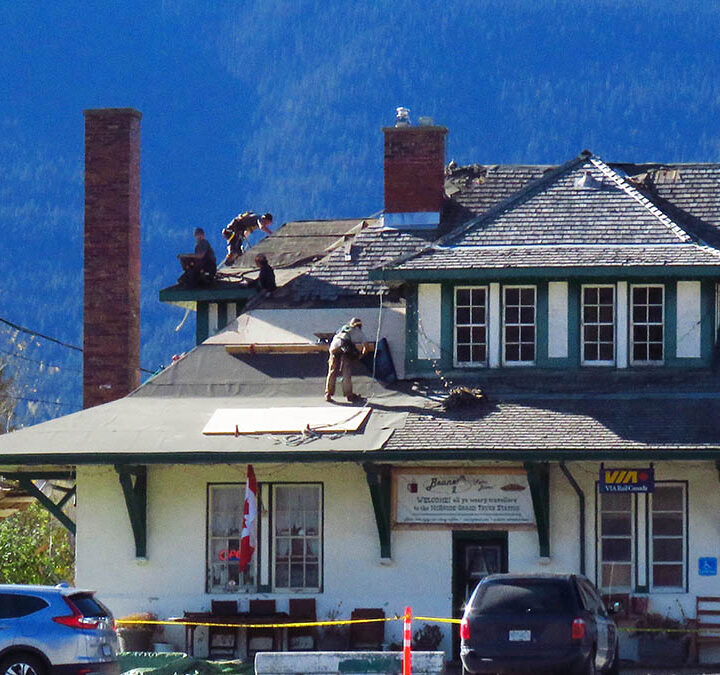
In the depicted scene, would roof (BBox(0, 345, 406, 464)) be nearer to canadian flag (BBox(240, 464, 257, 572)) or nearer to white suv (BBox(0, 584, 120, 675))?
canadian flag (BBox(240, 464, 257, 572))

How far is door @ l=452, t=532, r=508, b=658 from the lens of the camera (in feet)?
89.6

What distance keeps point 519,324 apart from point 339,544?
4670 millimetres

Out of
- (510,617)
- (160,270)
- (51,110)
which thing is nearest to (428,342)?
(510,617)

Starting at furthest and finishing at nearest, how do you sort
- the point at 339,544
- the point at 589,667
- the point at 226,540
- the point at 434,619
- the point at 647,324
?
the point at 647,324, the point at 226,540, the point at 339,544, the point at 434,619, the point at 589,667

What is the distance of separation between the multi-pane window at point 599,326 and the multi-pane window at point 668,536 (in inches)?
101

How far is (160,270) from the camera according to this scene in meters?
130

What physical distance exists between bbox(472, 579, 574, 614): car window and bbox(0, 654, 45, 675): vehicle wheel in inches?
208

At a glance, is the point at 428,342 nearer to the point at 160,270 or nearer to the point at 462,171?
the point at 462,171

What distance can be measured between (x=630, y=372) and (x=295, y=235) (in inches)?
374

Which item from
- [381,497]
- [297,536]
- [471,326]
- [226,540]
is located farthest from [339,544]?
[471,326]

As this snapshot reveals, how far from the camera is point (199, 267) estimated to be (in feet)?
105

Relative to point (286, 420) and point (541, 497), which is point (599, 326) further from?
point (286, 420)

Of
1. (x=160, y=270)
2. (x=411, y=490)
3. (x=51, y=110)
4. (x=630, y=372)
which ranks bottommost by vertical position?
(x=411, y=490)

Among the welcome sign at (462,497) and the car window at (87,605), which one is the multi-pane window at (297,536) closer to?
the welcome sign at (462,497)
